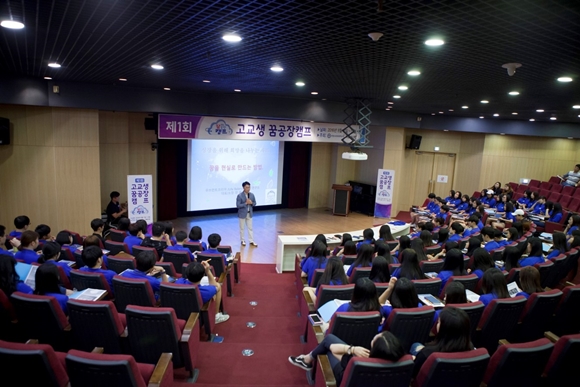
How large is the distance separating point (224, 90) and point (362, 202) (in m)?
7.28

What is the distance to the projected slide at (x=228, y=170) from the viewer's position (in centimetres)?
1212

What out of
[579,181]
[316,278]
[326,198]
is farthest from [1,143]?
[579,181]

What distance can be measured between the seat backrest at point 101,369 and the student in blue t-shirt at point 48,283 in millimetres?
1313

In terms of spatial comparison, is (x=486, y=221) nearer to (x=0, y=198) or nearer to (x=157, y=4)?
(x=157, y=4)

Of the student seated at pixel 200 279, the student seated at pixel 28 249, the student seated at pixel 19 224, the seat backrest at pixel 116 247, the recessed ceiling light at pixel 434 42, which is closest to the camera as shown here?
the recessed ceiling light at pixel 434 42

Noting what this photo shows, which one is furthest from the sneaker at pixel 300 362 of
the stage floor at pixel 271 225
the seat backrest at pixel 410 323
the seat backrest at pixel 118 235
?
the stage floor at pixel 271 225

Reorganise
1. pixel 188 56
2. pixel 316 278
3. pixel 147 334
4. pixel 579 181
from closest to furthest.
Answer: pixel 147 334
pixel 316 278
pixel 188 56
pixel 579 181

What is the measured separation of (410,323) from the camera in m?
3.18

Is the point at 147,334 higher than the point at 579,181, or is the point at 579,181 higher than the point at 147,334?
the point at 579,181

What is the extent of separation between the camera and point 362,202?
14430 millimetres

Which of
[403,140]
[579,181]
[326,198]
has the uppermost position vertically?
[403,140]

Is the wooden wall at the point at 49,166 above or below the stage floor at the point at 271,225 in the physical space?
above

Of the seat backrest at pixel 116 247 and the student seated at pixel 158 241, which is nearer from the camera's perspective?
the seat backrest at pixel 116 247

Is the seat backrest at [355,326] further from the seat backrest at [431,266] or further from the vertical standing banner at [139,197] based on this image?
the vertical standing banner at [139,197]
